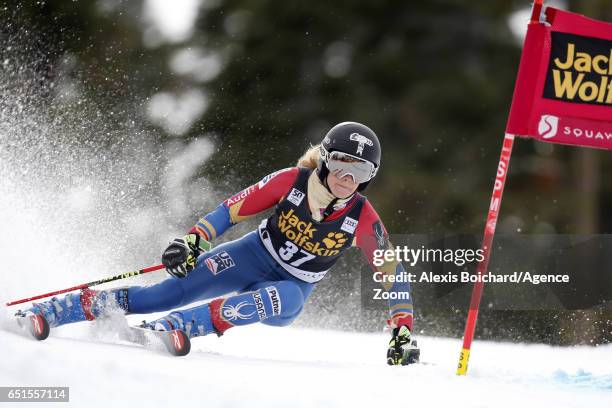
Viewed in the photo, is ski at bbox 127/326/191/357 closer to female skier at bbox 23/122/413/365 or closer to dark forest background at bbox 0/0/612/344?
female skier at bbox 23/122/413/365

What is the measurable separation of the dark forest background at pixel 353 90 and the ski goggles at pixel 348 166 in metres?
8.01

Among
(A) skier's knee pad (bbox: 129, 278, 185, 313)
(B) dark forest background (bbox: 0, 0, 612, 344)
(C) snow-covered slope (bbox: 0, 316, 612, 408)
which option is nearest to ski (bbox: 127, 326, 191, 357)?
(C) snow-covered slope (bbox: 0, 316, 612, 408)

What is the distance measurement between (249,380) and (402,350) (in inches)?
47.6

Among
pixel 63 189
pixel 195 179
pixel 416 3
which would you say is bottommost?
pixel 63 189

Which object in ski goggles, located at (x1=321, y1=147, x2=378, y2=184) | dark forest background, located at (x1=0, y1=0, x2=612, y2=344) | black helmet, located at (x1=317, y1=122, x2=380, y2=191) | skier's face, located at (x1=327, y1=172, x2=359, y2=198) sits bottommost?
skier's face, located at (x1=327, y1=172, x2=359, y2=198)

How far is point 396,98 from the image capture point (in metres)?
18.1

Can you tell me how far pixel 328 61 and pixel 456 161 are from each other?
11.9 ft

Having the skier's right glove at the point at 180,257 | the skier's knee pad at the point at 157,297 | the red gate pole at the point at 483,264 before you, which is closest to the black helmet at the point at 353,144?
the red gate pole at the point at 483,264

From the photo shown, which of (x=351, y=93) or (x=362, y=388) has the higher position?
(x=351, y=93)

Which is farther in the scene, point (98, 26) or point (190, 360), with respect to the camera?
point (98, 26)

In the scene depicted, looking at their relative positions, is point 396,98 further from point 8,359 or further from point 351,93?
point 8,359

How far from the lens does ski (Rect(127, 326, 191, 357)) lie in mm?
3287

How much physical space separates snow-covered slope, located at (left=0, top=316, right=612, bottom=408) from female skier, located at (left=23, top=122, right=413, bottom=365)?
0.78 feet

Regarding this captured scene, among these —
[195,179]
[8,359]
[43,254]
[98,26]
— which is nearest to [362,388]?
[8,359]
